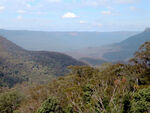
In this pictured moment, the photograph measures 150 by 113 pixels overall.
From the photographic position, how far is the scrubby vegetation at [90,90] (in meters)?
16.6

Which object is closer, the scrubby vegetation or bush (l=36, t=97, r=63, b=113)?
the scrubby vegetation

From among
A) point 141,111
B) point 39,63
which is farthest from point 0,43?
point 141,111

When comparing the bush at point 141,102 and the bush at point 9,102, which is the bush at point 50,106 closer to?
the bush at point 141,102

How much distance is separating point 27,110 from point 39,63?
89.7m

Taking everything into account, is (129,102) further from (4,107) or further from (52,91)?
(4,107)

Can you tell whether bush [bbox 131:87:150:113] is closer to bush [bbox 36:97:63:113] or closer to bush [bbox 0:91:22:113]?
bush [bbox 36:97:63:113]

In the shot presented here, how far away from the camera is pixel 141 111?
50.5 feet

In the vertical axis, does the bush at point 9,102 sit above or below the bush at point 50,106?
below

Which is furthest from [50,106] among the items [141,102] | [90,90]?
[141,102]

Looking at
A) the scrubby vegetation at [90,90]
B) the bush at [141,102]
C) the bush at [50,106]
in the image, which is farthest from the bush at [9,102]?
the bush at [141,102]

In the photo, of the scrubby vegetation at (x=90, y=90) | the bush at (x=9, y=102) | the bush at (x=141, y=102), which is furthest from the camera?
the bush at (x=9, y=102)

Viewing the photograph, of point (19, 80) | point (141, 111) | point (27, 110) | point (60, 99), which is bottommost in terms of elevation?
point (19, 80)

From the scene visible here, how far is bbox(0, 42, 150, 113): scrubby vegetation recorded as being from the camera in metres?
16.6

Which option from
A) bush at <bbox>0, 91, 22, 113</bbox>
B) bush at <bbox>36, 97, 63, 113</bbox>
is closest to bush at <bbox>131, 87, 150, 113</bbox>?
bush at <bbox>36, 97, 63, 113</bbox>
